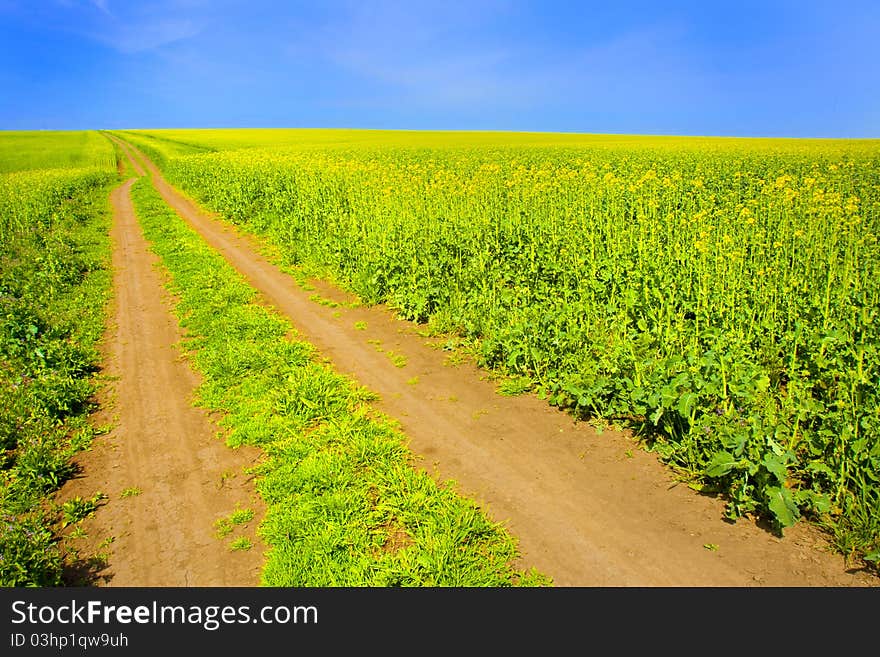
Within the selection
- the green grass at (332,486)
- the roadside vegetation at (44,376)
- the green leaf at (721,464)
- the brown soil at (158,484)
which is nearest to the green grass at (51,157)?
the roadside vegetation at (44,376)

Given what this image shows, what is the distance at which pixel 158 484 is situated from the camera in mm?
Result: 4746

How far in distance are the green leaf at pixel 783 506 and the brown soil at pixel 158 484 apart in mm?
3631

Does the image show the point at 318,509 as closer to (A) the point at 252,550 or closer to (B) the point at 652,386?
(A) the point at 252,550

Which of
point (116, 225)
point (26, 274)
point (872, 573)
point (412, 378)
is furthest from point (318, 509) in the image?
point (116, 225)

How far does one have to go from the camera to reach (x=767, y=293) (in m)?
6.59

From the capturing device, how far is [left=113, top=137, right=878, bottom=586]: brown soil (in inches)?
144

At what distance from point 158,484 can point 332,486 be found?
1568 mm

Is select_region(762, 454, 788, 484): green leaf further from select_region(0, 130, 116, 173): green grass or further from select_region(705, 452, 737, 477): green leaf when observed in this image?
select_region(0, 130, 116, 173): green grass

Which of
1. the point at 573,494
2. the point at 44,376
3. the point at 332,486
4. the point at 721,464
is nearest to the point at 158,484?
the point at 332,486

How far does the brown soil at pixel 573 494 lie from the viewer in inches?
144

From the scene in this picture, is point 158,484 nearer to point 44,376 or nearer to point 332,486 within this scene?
point 332,486

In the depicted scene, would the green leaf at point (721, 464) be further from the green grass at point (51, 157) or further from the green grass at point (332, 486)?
the green grass at point (51, 157)

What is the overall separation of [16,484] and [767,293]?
802 cm

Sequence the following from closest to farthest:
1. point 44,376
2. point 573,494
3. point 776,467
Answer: point 776,467
point 573,494
point 44,376
